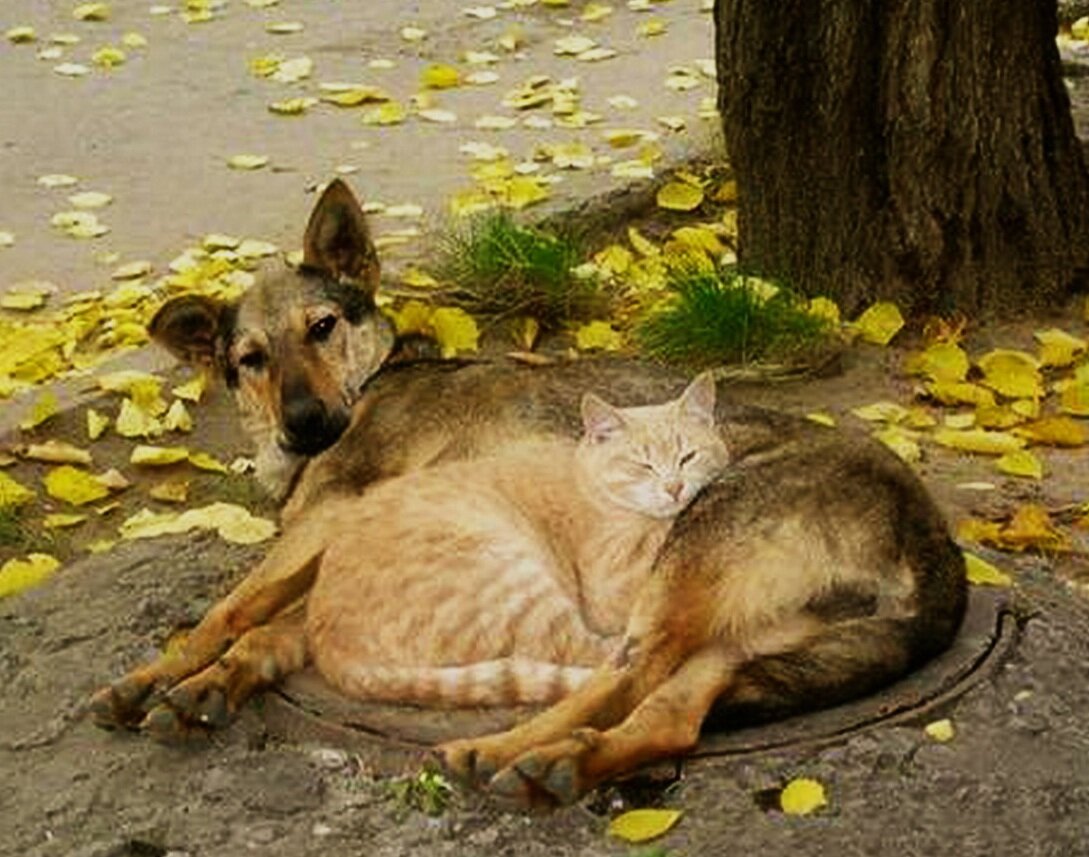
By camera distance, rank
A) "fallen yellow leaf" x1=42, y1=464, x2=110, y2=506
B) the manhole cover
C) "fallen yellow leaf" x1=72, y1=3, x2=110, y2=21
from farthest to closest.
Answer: "fallen yellow leaf" x1=72, y1=3, x2=110, y2=21 < "fallen yellow leaf" x1=42, y1=464, x2=110, y2=506 < the manhole cover

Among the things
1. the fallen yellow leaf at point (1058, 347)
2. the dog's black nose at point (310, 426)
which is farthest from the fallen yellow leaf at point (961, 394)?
the dog's black nose at point (310, 426)

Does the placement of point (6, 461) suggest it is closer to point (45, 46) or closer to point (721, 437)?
point (721, 437)

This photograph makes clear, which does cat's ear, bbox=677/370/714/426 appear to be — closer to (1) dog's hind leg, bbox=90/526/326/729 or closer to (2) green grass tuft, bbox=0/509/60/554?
(1) dog's hind leg, bbox=90/526/326/729

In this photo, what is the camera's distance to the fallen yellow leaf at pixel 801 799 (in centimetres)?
394

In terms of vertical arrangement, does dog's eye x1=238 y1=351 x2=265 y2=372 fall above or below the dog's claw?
above

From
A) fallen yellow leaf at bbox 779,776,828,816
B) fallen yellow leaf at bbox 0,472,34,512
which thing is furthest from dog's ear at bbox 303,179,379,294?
fallen yellow leaf at bbox 779,776,828,816

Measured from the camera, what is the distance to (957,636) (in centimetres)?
443

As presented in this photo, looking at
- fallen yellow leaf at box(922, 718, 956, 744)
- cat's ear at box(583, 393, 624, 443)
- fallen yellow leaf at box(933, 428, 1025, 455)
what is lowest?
fallen yellow leaf at box(933, 428, 1025, 455)

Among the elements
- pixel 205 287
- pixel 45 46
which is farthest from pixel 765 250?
pixel 45 46

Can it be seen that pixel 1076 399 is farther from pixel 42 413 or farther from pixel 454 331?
pixel 42 413

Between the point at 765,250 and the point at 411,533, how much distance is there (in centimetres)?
308

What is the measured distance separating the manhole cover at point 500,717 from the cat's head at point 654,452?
58 centimetres

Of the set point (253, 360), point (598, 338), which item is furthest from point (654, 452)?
point (598, 338)

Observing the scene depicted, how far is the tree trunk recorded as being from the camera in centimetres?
678
